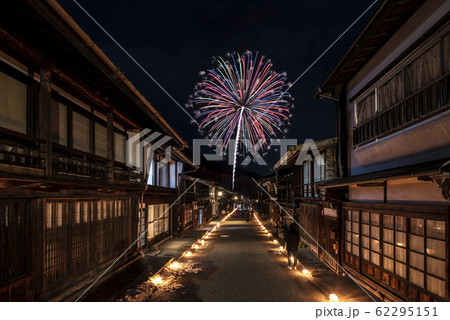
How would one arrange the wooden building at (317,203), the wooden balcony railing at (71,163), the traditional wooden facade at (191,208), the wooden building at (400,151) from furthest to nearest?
the traditional wooden facade at (191,208), the wooden building at (317,203), the wooden balcony railing at (71,163), the wooden building at (400,151)

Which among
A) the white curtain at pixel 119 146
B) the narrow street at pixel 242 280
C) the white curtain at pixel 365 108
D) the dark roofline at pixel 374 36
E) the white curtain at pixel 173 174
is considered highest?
the dark roofline at pixel 374 36

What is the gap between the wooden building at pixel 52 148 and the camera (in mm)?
7242

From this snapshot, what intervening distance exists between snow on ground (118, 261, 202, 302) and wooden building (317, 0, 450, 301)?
6.66 m

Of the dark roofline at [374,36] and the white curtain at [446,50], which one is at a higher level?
the dark roofline at [374,36]

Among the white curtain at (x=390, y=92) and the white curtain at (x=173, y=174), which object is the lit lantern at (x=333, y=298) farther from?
the white curtain at (x=173, y=174)

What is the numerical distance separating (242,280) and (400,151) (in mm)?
7184

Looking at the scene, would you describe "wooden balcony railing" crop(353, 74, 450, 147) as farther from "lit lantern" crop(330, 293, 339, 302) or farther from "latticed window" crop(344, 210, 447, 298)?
"lit lantern" crop(330, 293, 339, 302)

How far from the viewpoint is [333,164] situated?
47.1ft

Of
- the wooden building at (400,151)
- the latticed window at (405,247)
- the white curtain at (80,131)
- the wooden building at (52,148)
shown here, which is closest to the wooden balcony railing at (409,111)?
the wooden building at (400,151)

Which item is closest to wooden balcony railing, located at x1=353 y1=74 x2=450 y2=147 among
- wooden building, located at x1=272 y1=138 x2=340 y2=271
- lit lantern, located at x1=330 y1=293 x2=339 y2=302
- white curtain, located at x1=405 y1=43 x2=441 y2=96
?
white curtain, located at x1=405 y1=43 x2=441 y2=96

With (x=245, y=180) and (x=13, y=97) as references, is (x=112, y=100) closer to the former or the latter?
(x=13, y=97)

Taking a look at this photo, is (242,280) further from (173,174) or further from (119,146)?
(173,174)

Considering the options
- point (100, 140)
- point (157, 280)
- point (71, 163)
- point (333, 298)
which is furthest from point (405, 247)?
point (100, 140)

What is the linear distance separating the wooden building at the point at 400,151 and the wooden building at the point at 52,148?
27.1 feet
